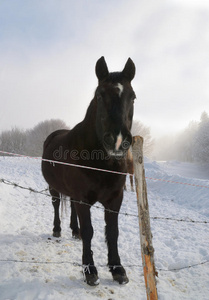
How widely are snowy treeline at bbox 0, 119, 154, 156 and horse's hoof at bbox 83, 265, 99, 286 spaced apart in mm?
31187

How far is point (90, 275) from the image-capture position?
2.75 metres

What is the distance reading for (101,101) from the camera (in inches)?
96.6

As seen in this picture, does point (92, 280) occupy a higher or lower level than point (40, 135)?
lower

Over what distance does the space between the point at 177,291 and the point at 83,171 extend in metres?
2.11

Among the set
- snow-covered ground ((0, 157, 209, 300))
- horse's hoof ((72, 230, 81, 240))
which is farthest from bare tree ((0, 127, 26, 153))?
horse's hoof ((72, 230, 81, 240))

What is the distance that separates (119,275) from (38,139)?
33621 millimetres

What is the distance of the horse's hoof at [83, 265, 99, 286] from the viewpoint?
8.94 feet

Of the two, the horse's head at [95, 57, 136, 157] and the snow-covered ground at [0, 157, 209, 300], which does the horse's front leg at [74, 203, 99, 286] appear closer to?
the snow-covered ground at [0, 157, 209, 300]

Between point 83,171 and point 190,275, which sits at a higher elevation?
point 83,171

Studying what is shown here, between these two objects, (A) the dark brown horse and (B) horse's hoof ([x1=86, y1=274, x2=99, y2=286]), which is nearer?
(A) the dark brown horse

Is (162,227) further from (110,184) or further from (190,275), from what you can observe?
(110,184)

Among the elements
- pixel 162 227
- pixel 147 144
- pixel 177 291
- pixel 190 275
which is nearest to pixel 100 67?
pixel 177 291

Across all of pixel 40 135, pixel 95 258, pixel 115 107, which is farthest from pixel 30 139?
pixel 115 107

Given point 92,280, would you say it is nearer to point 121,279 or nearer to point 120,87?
point 121,279
